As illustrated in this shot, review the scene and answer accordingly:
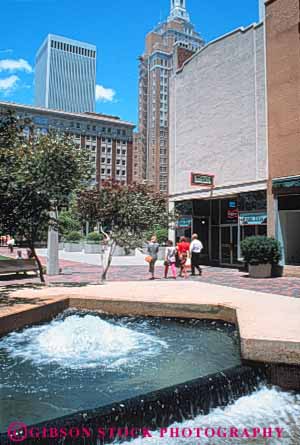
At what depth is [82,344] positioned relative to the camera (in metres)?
6.45

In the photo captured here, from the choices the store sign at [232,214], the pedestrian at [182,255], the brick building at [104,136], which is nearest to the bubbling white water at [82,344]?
the pedestrian at [182,255]

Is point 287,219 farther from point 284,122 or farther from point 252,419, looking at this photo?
point 252,419

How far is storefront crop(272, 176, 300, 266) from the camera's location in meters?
16.9

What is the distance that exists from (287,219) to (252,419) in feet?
46.6

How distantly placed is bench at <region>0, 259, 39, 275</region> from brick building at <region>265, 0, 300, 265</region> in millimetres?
10212

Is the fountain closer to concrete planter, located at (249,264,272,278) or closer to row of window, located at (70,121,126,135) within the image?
concrete planter, located at (249,264,272,278)

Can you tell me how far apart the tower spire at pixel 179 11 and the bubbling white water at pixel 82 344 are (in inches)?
6763

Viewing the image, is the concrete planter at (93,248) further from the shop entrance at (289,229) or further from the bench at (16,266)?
the shop entrance at (289,229)

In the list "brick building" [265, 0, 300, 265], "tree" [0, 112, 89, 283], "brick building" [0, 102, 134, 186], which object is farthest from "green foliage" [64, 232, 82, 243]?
"brick building" [0, 102, 134, 186]

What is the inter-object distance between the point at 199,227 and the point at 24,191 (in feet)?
49.0

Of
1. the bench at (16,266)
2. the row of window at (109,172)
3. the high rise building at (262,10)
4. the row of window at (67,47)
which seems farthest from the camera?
the row of window at (67,47)

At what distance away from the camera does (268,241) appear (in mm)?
16469

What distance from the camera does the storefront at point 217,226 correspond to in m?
21.5

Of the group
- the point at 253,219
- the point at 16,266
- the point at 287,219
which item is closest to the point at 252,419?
the point at 16,266
